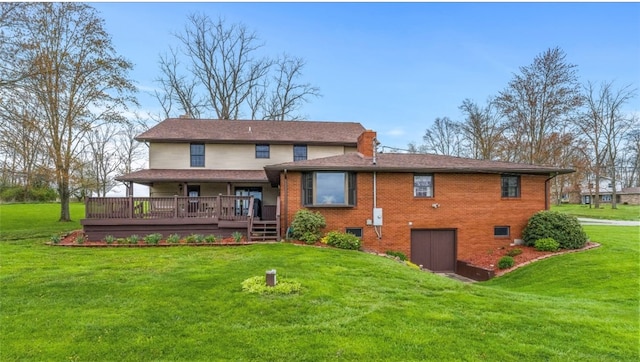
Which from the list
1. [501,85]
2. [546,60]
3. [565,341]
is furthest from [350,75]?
[565,341]

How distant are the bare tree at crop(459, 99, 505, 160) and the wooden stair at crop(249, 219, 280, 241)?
76.6ft

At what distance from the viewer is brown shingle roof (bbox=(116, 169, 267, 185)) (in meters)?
17.1

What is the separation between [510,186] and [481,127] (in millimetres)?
19885

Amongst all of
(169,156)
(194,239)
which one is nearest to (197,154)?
(169,156)

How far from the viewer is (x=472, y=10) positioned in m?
12.4

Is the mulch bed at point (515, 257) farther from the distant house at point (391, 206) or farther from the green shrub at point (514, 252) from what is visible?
the distant house at point (391, 206)

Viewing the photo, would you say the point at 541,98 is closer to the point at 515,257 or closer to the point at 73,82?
the point at 515,257

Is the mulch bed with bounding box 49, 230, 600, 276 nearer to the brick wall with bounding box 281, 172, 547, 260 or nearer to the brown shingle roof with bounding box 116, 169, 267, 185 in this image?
the brick wall with bounding box 281, 172, 547, 260

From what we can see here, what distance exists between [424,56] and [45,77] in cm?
2165

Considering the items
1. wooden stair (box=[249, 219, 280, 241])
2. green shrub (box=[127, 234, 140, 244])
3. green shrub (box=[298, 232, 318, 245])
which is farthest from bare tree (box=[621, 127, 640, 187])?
green shrub (box=[127, 234, 140, 244])

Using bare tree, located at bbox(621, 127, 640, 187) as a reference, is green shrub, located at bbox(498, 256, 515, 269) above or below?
below

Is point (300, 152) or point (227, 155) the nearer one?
point (227, 155)

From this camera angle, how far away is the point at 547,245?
43.5ft

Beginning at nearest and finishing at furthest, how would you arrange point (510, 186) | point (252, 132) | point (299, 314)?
point (299, 314) < point (510, 186) < point (252, 132)
